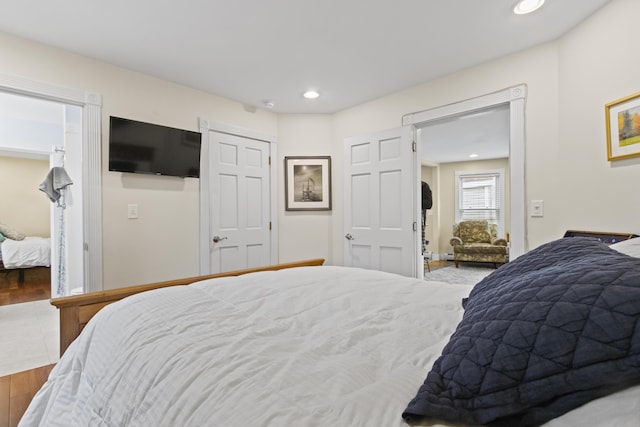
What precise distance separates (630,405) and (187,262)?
10.6 feet

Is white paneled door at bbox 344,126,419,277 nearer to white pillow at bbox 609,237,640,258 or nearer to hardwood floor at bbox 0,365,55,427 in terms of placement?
white pillow at bbox 609,237,640,258

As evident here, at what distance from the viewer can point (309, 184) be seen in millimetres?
3920

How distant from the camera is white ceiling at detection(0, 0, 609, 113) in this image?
1940 mm

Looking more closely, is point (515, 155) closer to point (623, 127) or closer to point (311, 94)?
point (623, 127)

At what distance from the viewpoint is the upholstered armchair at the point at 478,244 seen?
623 centimetres

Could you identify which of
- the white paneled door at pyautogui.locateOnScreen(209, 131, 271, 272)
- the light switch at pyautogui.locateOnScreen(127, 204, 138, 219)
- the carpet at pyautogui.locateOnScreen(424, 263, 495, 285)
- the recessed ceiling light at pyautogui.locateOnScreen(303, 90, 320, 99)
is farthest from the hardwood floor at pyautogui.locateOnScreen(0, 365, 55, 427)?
the carpet at pyautogui.locateOnScreen(424, 263, 495, 285)

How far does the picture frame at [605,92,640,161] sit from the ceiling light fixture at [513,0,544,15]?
751mm

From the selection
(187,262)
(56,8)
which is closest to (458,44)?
(56,8)

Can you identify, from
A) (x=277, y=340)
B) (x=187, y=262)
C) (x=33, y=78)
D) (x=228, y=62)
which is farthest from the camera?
(x=187, y=262)

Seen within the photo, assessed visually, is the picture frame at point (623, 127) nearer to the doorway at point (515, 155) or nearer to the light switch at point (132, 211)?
the doorway at point (515, 155)

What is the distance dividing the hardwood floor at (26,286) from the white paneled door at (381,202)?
14.8 feet

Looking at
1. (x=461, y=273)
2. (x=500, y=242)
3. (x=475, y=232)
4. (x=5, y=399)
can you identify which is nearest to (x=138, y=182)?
(x=5, y=399)

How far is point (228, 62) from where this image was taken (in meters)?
2.63

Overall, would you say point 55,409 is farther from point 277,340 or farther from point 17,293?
point 17,293
